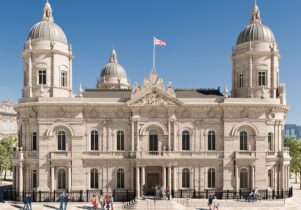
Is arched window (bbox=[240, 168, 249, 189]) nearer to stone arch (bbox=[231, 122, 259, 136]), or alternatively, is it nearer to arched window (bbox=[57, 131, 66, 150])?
stone arch (bbox=[231, 122, 259, 136])

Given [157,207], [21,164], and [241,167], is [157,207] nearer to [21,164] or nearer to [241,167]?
[241,167]

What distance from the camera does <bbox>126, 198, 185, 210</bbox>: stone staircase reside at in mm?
38812

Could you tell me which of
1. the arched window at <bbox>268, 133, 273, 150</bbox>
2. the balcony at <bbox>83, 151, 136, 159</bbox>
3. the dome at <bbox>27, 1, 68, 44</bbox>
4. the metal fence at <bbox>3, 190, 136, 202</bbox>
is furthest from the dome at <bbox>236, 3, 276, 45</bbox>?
the metal fence at <bbox>3, 190, 136, 202</bbox>

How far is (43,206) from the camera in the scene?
40594 mm

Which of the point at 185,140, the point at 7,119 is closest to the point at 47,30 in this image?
the point at 185,140

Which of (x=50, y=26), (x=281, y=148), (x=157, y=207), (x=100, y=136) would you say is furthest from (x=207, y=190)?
(x=50, y=26)

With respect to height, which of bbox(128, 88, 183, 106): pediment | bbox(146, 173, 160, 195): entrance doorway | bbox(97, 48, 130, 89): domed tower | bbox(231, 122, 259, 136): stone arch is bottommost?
bbox(146, 173, 160, 195): entrance doorway

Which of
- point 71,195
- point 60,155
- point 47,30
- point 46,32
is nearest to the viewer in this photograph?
point 71,195

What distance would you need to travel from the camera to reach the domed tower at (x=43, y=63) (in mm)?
44969

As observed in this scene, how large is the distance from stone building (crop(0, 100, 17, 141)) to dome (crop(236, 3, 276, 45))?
76.3 meters

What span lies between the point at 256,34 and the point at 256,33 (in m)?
0.16

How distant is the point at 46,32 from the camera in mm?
45500

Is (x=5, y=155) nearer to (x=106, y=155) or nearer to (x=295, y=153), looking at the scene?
(x=106, y=155)

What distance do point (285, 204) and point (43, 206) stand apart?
27854 millimetres
